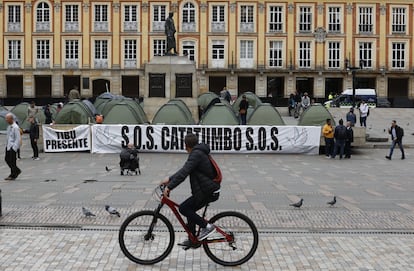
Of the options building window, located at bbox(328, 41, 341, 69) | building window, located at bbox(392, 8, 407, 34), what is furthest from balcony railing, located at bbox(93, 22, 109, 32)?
building window, located at bbox(392, 8, 407, 34)

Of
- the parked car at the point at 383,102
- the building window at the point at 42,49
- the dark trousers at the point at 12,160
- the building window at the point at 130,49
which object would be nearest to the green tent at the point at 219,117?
the dark trousers at the point at 12,160

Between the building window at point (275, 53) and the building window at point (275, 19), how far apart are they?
130 centimetres

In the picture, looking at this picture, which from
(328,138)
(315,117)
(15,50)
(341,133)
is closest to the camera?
(341,133)

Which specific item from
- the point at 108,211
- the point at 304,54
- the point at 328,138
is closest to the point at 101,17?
the point at 304,54

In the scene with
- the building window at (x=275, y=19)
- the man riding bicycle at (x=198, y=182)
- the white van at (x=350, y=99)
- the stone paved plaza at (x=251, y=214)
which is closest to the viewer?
the man riding bicycle at (x=198, y=182)

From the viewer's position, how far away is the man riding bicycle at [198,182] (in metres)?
8.10

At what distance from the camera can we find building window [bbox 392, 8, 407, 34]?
63156 mm

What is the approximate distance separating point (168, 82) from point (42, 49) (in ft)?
102

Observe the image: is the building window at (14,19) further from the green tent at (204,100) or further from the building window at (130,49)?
the green tent at (204,100)

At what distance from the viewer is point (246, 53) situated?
206ft

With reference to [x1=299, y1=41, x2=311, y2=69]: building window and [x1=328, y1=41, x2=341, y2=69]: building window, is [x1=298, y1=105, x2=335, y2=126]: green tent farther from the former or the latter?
[x1=328, y1=41, x2=341, y2=69]: building window

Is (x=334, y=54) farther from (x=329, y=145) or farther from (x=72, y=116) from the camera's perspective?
(x=72, y=116)

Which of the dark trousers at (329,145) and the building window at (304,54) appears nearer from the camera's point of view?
the dark trousers at (329,145)

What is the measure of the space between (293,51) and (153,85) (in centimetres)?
3047
